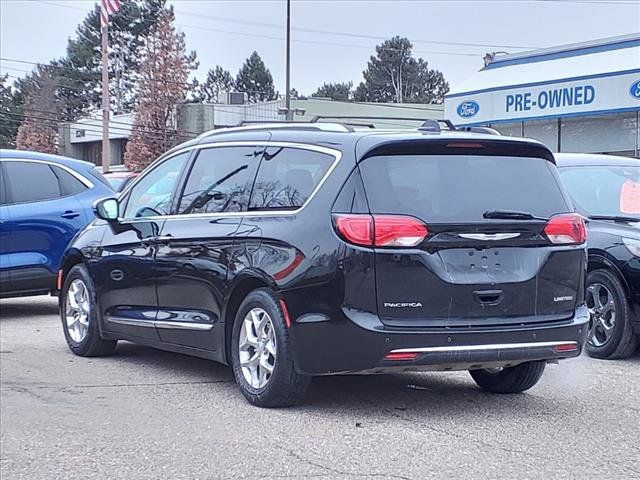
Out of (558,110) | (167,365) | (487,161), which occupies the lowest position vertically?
(167,365)

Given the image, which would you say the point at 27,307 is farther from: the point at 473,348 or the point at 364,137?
the point at 473,348

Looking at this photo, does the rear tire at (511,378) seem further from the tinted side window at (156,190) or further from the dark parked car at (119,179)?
the dark parked car at (119,179)

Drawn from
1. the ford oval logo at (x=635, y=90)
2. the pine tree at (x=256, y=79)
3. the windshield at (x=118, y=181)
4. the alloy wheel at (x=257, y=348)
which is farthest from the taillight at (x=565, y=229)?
the pine tree at (x=256, y=79)

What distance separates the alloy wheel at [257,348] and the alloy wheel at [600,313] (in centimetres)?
324

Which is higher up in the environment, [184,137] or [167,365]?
[184,137]

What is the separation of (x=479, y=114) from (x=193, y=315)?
22.6 metres

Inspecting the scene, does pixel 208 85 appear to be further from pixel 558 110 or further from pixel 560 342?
pixel 560 342

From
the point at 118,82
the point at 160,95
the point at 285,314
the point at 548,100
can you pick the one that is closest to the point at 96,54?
the point at 118,82

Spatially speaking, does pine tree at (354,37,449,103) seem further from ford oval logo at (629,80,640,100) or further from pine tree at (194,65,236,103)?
ford oval logo at (629,80,640,100)

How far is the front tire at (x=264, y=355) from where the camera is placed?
19.1 feet

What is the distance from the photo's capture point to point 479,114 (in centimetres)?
2825

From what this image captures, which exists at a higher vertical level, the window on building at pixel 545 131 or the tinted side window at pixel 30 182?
the window on building at pixel 545 131

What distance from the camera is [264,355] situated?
6.04m

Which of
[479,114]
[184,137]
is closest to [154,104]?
[184,137]
